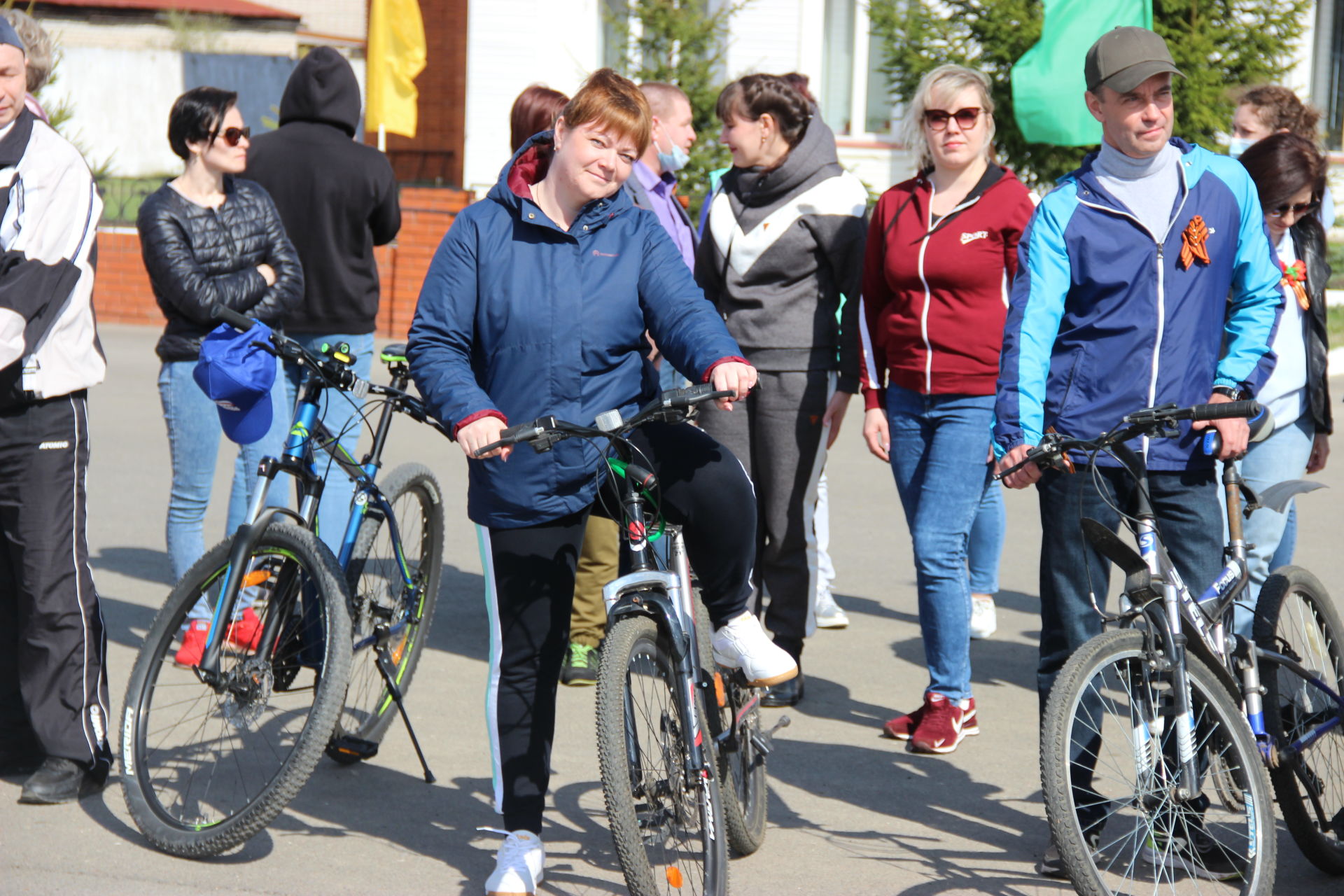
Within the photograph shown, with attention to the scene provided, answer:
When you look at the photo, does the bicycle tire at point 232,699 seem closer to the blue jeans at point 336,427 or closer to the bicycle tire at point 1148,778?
the blue jeans at point 336,427

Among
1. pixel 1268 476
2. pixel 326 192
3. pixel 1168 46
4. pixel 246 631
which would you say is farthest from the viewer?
pixel 1168 46

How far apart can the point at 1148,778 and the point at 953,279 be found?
6.49ft

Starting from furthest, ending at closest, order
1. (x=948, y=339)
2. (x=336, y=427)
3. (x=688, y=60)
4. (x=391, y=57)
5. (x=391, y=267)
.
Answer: (x=391, y=57)
(x=391, y=267)
(x=688, y=60)
(x=336, y=427)
(x=948, y=339)

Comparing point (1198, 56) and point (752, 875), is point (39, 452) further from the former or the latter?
point (1198, 56)

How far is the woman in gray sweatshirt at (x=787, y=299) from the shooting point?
5449mm

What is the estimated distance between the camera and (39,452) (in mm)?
4410

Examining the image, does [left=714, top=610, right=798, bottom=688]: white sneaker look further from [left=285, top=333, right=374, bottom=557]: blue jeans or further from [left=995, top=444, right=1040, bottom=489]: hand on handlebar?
[left=285, top=333, right=374, bottom=557]: blue jeans

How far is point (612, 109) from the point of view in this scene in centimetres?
373

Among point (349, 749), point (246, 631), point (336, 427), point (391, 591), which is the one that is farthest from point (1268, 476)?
point (336, 427)

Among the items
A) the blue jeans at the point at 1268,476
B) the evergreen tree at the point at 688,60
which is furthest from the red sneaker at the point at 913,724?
the evergreen tree at the point at 688,60

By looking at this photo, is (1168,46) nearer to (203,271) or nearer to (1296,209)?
(1296,209)

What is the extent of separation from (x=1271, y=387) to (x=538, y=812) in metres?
2.65

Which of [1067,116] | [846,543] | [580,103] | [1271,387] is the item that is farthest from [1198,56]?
[580,103]

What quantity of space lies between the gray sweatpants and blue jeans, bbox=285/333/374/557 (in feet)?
4.11
